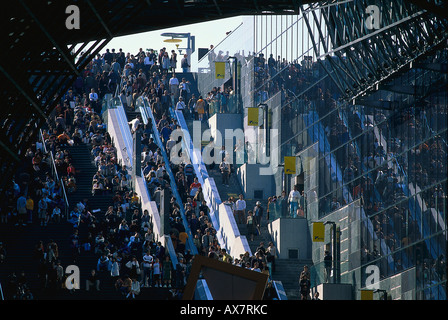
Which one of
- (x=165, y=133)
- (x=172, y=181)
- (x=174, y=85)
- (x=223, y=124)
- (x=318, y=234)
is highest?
(x=174, y=85)

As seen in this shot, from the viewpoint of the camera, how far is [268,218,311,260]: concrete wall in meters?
43.2

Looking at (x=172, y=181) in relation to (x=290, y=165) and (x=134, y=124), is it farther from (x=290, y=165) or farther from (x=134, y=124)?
(x=290, y=165)

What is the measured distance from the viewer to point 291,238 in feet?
142

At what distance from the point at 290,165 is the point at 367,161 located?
727cm

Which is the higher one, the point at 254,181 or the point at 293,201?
the point at 254,181

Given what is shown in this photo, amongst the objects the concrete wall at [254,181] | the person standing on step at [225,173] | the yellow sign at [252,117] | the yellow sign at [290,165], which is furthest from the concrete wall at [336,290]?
the yellow sign at [252,117]

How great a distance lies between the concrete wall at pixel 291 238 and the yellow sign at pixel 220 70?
1597cm

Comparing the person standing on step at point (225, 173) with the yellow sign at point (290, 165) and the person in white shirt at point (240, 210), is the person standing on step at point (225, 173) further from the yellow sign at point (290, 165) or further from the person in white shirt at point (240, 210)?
the person in white shirt at point (240, 210)

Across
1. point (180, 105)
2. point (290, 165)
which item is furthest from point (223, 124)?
point (290, 165)

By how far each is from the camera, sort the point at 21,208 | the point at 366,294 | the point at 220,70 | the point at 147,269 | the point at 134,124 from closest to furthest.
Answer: the point at 366,294, the point at 147,269, the point at 21,208, the point at 134,124, the point at 220,70

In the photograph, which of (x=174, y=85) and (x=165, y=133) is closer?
(x=165, y=133)

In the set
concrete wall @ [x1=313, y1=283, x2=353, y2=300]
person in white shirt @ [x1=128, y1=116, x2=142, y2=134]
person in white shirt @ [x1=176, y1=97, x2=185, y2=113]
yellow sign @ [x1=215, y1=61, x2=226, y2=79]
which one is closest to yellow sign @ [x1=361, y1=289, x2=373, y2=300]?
concrete wall @ [x1=313, y1=283, x2=353, y2=300]

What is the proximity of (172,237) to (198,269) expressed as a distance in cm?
2721
